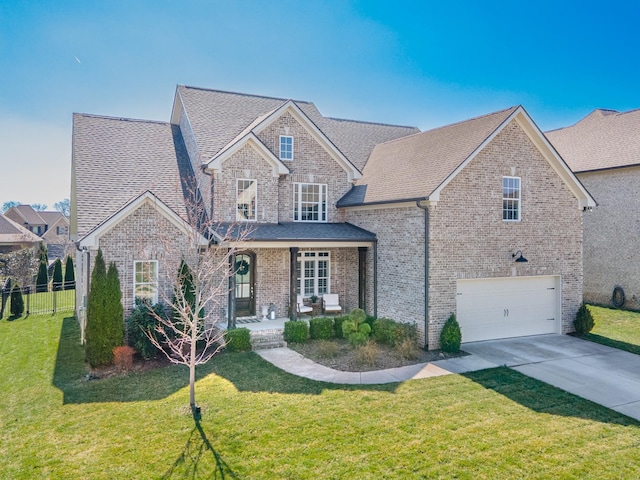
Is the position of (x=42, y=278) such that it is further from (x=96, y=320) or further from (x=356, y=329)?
(x=356, y=329)

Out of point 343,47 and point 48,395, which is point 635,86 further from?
point 48,395

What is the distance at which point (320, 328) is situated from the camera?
15.6 meters

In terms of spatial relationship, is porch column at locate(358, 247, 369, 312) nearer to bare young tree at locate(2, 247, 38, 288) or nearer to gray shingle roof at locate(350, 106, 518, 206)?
gray shingle roof at locate(350, 106, 518, 206)

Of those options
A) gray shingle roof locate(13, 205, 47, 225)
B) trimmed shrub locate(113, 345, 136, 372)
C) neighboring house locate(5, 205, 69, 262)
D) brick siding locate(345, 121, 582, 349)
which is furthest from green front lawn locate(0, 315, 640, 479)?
gray shingle roof locate(13, 205, 47, 225)

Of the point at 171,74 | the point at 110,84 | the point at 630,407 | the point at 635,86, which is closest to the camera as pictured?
the point at 630,407

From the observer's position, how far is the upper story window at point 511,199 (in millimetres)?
15781

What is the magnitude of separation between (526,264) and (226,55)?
44.7ft

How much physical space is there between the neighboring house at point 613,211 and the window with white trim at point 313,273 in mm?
14971

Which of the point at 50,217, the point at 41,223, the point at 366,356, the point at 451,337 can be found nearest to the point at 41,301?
the point at 366,356

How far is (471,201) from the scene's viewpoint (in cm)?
1512

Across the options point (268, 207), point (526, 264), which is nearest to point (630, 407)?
point (526, 264)

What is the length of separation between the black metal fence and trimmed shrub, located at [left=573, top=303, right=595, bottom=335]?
2279 centimetres

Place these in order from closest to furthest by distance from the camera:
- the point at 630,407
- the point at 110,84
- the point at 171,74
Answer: the point at 630,407 < the point at 110,84 < the point at 171,74

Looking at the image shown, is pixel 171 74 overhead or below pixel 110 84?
overhead
